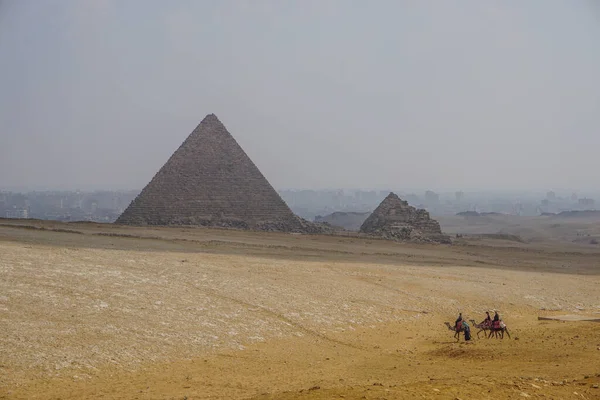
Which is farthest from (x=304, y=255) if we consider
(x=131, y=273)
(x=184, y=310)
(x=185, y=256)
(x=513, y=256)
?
(x=513, y=256)

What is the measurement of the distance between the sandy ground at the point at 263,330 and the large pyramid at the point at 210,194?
18468 mm

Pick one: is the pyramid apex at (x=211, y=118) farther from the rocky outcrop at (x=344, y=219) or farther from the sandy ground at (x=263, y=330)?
the rocky outcrop at (x=344, y=219)

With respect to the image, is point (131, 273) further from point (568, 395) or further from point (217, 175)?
point (217, 175)

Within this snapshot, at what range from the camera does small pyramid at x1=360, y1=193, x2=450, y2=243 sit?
121 ft

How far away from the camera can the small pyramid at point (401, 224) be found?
121 feet

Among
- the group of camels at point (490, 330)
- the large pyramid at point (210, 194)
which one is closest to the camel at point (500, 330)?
the group of camels at point (490, 330)

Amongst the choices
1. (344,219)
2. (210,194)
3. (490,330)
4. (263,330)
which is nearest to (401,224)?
(210,194)

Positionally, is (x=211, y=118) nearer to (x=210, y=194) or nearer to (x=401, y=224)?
(x=210, y=194)

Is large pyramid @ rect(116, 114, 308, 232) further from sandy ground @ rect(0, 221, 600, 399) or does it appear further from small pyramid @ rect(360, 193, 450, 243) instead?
sandy ground @ rect(0, 221, 600, 399)

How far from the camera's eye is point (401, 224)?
38.3 metres

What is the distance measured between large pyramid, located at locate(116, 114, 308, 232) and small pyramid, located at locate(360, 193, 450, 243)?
448 cm

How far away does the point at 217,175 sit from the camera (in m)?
39.2

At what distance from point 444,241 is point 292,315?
26.8 meters

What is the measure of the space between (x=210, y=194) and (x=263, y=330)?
28400 millimetres
